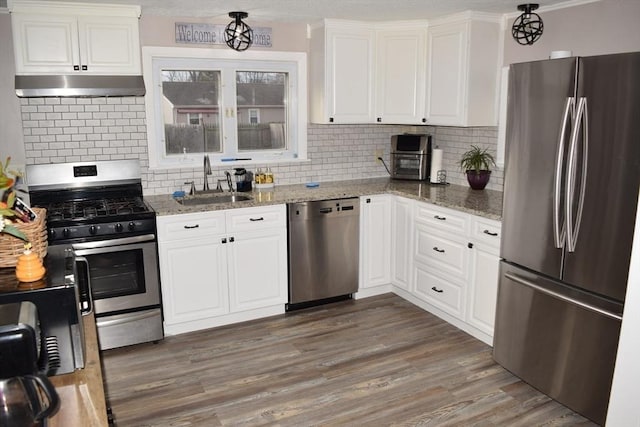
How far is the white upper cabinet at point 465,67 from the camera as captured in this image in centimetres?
420

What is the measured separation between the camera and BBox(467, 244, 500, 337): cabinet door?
359 cm

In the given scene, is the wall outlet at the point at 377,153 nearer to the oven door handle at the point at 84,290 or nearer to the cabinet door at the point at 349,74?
the cabinet door at the point at 349,74

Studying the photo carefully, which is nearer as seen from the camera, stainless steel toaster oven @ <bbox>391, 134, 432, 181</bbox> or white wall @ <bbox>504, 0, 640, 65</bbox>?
white wall @ <bbox>504, 0, 640, 65</bbox>

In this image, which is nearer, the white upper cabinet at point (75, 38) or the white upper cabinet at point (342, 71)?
the white upper cabinet at point (75, 38)

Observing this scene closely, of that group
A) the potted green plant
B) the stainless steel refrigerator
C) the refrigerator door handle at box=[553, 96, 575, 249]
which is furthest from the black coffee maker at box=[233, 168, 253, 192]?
the refrigerator door handle at box=[553, 96, 575, 249]

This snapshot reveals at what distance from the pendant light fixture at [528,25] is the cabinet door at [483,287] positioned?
5.19 ft

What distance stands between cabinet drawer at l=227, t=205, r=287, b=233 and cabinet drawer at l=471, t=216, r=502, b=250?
143 cm

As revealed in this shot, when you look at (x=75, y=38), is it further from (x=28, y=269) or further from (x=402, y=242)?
(x=402, y=242)

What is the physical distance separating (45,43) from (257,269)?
7.10ft

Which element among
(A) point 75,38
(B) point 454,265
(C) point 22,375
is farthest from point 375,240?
(C) point 22,375

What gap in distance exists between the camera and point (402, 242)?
455cm

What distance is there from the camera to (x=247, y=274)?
4.13 metres

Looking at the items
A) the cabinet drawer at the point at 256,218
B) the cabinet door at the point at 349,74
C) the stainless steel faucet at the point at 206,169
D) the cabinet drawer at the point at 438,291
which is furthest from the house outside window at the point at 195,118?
the cabinet drawer at the point at 438,291

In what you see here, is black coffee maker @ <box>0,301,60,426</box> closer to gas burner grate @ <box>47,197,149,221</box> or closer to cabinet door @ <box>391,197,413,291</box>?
gas burner grate @ <box>47,197,149,221</box>
